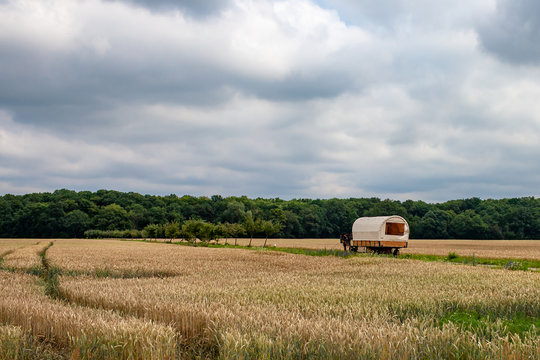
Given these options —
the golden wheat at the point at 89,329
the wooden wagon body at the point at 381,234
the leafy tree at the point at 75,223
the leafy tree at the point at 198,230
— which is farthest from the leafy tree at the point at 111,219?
the golden wheat at the point at 89,329

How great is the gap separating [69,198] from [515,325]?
15380 cm

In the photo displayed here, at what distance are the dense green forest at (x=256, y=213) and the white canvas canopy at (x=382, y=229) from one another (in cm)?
7587

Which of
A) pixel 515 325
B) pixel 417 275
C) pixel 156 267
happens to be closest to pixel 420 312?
pixel 515 325

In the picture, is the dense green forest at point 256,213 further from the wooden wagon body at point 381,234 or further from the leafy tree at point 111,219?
the wooden wagon body at point 381,234

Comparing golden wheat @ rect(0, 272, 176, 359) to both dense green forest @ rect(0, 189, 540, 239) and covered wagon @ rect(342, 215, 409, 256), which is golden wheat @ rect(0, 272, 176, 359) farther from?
dense green forest @ rect(0, 189, 540, 239)

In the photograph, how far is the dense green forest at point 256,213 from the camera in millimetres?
133875

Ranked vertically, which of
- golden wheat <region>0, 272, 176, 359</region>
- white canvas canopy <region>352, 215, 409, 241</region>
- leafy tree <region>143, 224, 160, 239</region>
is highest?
white canvas canopy <region>352, 215, 409, 241</region>

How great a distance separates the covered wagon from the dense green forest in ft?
249

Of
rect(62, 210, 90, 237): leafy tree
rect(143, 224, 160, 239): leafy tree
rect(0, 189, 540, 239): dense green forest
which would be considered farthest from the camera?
rect(0, 189, 540, 239): dense green forest

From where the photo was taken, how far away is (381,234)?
148 feet

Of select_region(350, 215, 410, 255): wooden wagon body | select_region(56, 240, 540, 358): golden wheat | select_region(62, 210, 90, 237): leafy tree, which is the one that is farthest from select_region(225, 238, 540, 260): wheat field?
select_region(62, 210, 90, 237): leafy tree

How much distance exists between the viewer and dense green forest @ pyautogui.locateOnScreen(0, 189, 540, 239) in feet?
439

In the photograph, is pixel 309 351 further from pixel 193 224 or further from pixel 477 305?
pixel 193 224

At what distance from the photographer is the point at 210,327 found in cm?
862
